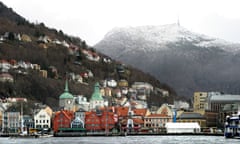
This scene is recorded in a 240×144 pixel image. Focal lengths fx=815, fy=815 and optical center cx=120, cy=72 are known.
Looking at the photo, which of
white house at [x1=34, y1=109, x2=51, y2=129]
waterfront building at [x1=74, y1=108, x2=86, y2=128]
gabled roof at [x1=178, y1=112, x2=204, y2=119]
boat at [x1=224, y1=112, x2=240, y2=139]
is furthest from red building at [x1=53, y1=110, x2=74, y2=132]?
boat at [x1=224, y1=112, x2=240, y2=139]

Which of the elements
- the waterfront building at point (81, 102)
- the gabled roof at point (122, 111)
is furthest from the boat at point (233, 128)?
the waterfront building at point (81, 102)

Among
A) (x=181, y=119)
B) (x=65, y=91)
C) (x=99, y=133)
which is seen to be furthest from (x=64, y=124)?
(x=65, y=91)

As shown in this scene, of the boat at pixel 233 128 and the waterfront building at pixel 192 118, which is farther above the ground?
the waterfront building at pixel 192 118

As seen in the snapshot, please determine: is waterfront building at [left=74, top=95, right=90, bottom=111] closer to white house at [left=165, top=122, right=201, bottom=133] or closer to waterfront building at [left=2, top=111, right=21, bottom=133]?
waterfront building at [left=2, top=111, right=21, bottom=133]

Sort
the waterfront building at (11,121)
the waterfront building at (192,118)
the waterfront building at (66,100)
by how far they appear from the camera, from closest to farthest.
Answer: the waterfront building at (11,121) → the waterfront building at (192,118) → the waterfront building at (66,100)

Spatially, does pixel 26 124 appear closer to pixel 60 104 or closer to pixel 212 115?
pixel 60 104

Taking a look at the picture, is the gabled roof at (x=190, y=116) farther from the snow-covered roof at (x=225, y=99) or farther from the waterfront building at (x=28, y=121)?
the waterfront building at (x=28, y=121)

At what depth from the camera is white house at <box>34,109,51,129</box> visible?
164m

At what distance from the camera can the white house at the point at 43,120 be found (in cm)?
16412

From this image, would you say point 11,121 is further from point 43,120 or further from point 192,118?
point 192,118

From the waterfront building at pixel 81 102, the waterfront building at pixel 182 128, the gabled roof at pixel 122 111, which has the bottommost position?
the waterfront building at pixel 182 128

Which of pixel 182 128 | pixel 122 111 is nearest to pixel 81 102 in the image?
pixel 122 111

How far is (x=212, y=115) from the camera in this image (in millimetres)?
180750

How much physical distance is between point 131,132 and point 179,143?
55427mm
